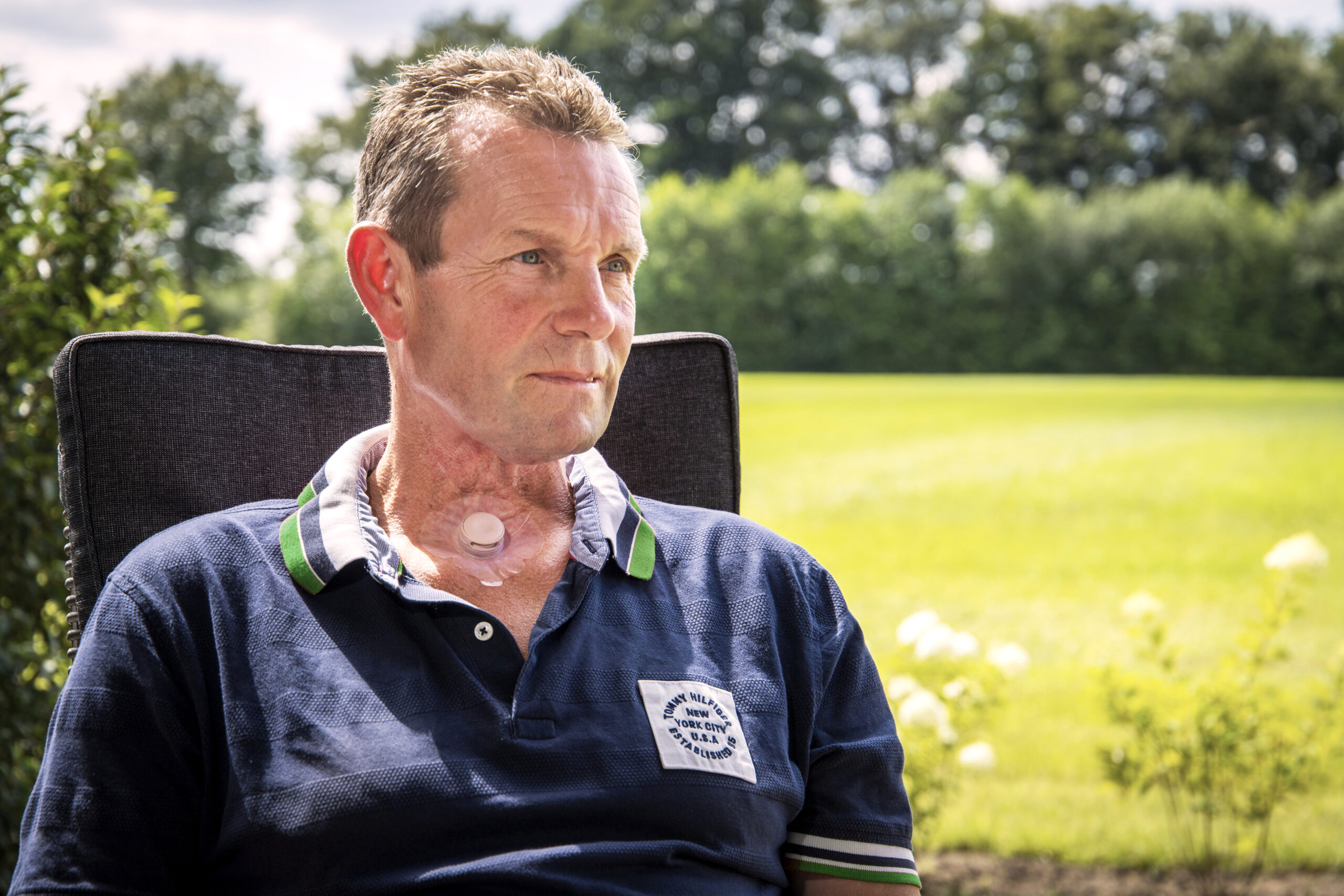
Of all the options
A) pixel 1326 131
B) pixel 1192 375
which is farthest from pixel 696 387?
pixel 1326 131

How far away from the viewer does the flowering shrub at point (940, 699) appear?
92.7 inches

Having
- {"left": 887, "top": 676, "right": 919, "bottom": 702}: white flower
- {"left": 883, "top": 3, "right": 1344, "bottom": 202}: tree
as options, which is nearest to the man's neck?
{"left": 887, "top": 676, "right": 919, "bottom": 702}: white flower

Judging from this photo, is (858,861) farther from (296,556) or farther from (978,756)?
(978,756)

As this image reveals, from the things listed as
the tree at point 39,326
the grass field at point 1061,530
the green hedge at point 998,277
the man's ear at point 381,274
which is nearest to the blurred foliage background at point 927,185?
the green hedge at point 998,277

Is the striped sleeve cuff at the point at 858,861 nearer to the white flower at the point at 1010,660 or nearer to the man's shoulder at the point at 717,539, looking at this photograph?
the man's shoulder at the point at 717,539

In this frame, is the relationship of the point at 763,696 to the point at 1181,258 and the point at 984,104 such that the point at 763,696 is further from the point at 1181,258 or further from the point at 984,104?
the point at 984,104

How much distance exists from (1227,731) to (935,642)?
870mm

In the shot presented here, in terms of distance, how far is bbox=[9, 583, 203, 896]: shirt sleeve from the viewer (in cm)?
98

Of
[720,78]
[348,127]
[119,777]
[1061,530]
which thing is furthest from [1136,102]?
[119,777]

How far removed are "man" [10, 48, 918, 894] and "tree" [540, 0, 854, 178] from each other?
112 ft

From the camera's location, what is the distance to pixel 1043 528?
8.73m

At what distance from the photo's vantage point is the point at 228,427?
147 centimetres

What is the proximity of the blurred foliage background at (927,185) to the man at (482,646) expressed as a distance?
21516 millimetres

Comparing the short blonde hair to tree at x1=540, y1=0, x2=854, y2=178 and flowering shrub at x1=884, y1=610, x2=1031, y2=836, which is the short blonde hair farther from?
tree at x1=540, y1=0, x2=854, y2=178
